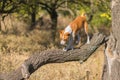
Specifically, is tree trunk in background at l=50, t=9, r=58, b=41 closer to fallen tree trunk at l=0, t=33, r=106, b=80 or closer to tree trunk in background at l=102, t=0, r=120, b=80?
fallen tree trunk at l=0, t=33, r=106, b=80

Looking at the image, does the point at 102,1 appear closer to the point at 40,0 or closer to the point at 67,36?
the point at 40,0

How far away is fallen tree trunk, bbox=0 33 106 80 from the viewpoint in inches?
300

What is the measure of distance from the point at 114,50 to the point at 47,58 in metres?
1.51

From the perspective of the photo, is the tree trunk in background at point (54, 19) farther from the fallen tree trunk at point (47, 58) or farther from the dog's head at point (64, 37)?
the fallen tree trunk at point (47, 58)

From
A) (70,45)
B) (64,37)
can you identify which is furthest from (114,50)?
(64,37)

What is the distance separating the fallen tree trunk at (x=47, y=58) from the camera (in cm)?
763

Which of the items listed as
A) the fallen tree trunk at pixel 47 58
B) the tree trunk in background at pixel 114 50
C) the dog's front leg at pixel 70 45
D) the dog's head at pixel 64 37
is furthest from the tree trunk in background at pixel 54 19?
the tree trunk in background at pixel 114 50

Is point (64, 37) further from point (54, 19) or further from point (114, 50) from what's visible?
point (54, 19)

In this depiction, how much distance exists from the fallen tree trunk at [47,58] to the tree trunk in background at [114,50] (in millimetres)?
398

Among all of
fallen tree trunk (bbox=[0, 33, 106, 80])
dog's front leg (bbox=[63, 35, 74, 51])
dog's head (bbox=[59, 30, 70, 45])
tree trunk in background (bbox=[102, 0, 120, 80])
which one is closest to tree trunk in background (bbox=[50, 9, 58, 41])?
dog's front leg (bbox=[63, 35, 74, 51])

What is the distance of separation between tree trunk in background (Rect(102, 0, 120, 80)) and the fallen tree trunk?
0.40 m

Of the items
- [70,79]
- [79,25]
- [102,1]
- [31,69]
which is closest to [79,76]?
[70,79]

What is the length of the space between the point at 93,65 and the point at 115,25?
483 cm

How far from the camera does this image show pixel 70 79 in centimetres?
1046
